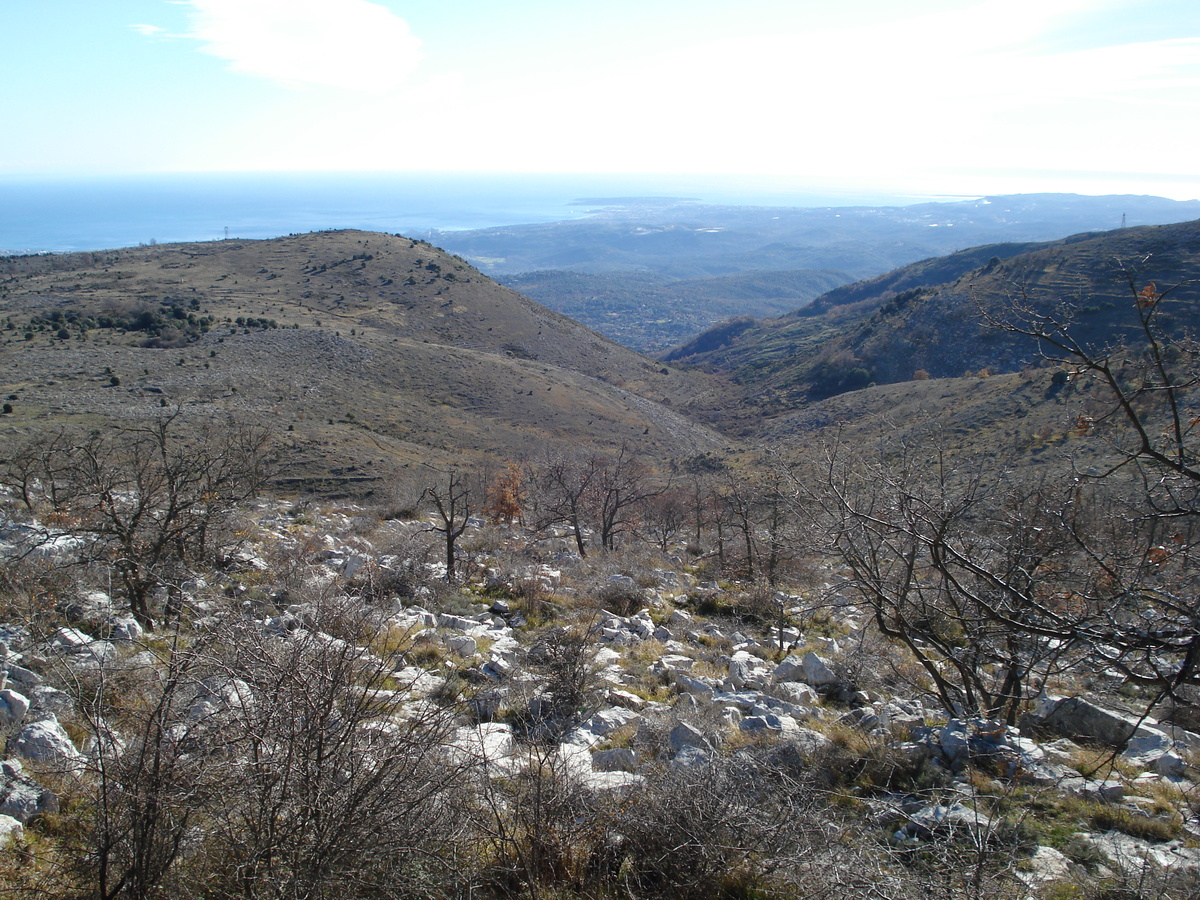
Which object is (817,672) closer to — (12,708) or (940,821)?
(940,821)

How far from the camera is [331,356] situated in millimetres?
41188

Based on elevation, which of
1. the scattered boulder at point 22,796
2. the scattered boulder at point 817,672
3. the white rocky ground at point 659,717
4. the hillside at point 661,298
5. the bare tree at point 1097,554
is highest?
the hillside at point 661,298

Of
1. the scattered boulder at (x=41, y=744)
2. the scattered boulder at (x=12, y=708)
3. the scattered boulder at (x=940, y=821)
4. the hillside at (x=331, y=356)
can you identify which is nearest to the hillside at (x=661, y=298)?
the hillside at (x=331, y=356)

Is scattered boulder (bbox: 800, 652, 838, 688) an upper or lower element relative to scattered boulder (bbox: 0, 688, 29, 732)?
lower

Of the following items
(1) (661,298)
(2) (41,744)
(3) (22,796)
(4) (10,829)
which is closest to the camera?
(4) (10,829)

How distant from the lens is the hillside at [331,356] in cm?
2973

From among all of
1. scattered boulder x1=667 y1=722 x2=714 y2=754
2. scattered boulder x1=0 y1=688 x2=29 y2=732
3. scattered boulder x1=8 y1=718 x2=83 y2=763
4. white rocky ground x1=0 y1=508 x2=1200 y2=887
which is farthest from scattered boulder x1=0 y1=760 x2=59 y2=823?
scattered boulder x1=667 y1=722 x2=714 y2=754

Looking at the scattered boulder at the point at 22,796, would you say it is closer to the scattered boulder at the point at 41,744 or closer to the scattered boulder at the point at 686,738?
the scattered boulder at the point at 41,744

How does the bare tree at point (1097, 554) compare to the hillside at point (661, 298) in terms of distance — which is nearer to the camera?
the bare tree at point (1097, 554)

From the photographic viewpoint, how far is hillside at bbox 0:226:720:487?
2973 centimetres

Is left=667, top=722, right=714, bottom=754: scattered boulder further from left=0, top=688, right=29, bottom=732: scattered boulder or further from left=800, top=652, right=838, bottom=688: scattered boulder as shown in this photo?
left=0, top=688, right=29, bottom=732: scattered boulder

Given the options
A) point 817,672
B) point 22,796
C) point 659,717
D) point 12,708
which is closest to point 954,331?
point 817,672

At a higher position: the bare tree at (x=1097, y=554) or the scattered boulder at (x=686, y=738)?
the bare tree at (x=1097, y=554)

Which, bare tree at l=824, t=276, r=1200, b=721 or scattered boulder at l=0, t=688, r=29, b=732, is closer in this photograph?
bare tree at l=824, t=276, r=1200, b=721
